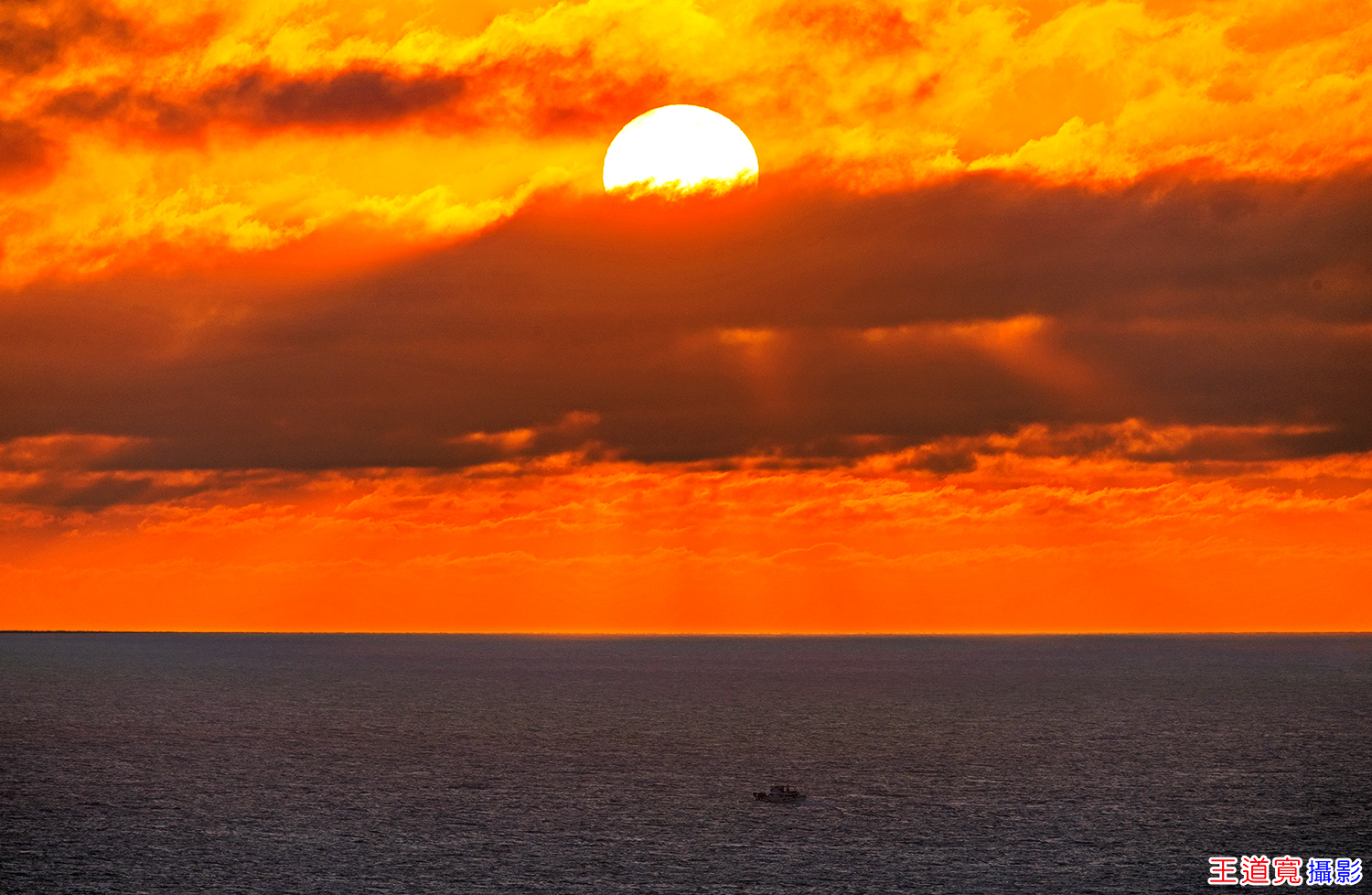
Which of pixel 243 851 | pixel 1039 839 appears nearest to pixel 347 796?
pixel 243 851

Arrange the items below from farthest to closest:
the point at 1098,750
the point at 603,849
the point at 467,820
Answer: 1. the point at 1098,750
2. the point at 467,820
3. the point at 603,849

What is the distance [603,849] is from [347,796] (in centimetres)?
3297

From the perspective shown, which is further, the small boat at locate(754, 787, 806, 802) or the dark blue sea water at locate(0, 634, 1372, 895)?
the small boat at locate(754, 787, 806, 802)

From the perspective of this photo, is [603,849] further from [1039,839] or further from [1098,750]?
[1098,750]

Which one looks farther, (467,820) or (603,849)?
(467,820)

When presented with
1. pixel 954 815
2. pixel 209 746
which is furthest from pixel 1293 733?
pixel 209 746

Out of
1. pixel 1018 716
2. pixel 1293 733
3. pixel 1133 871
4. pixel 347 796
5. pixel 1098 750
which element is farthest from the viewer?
pixel 1018 716

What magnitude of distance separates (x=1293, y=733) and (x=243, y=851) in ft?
428

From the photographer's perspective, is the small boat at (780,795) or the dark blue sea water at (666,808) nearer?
the dark blue sea water at (666,808)

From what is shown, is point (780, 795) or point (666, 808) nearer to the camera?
point (666, 808)

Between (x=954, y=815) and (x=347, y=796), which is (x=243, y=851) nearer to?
(x=347, y=796)

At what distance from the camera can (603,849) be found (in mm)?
84125

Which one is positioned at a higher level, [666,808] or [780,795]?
[780,795]

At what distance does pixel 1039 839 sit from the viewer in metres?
88.1
